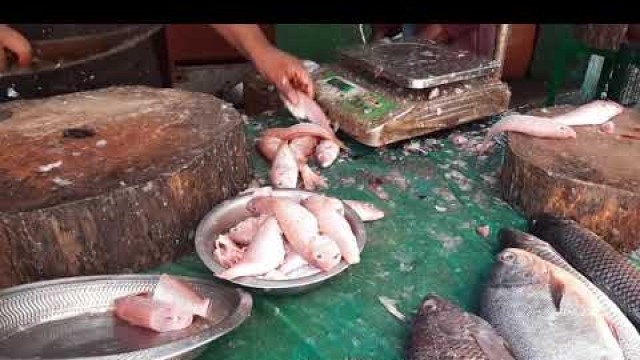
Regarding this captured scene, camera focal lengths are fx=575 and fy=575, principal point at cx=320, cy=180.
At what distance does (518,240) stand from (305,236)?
2.97 feet

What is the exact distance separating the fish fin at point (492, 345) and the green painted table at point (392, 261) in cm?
28

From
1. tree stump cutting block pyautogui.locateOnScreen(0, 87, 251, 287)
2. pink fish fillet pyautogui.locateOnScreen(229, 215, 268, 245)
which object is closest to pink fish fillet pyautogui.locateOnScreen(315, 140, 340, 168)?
tree stump cutting block pyautogui.locateOnScreen(0, 87, 251, 287)

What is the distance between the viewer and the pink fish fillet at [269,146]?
311 cm

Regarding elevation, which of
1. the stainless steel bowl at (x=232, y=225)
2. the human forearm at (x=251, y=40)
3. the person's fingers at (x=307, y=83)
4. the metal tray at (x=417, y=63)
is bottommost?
the stainless steel bowl at (x=232, y=225)

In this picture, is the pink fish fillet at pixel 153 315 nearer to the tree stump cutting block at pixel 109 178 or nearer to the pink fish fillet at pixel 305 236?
the tree stump cutting block at pixel 109 178

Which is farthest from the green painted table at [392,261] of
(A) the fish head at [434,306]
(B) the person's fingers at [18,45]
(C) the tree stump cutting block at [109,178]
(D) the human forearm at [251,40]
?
(B) the person's fingers at [18,45]

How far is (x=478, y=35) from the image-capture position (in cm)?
494

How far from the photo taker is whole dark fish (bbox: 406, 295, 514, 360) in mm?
1839

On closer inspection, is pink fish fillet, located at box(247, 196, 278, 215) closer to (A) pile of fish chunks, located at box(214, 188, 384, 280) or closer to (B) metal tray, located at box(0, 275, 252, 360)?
(A) pile of fish chunks, located at box(214, 188, 384, 280)

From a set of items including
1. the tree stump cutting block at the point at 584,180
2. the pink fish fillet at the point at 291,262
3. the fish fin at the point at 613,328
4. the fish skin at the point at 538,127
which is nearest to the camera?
the fish fin at the point at 613,328

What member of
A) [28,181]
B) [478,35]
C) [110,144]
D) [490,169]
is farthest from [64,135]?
[478,35]

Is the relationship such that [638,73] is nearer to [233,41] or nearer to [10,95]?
[233,41]

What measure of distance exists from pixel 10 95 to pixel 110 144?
5.10ft

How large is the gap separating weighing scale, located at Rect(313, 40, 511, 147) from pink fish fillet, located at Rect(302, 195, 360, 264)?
2.58 ft
